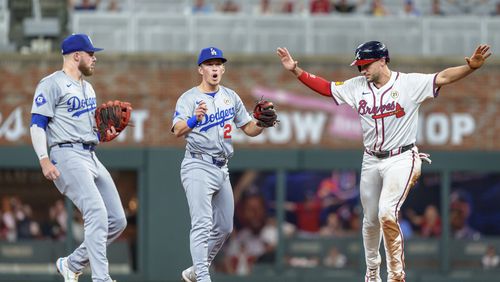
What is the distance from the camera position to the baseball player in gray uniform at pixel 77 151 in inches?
423

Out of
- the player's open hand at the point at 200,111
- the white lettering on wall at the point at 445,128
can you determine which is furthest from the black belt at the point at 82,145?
the white lettering on wall at the point at 445,128

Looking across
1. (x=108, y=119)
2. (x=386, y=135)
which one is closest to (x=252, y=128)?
(x=386, y=135)

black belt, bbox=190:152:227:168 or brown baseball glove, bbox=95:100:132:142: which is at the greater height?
brown baseball glove, bbox=95:100:132:142

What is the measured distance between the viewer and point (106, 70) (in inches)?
815

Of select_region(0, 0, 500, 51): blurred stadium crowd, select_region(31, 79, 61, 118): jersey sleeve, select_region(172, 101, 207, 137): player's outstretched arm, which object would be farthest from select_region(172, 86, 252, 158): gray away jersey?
select_region(0, 0, 500, 51): blurred stadium crowd

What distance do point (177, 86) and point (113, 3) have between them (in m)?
2.06

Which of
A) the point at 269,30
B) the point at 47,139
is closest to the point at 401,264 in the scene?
the point at 47,139

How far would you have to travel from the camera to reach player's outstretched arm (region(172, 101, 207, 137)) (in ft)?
35.5

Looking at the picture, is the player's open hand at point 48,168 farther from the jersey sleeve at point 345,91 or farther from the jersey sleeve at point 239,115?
the jersey sleeve at point 345,91

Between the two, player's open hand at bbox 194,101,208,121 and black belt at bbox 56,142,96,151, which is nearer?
player's open hand at bbox 194,101,208,121

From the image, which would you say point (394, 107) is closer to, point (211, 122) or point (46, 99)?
point (211, 122)

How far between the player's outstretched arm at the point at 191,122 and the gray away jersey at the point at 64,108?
78cm

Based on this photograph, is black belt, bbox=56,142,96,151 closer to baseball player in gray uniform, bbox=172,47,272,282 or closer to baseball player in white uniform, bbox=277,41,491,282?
baseball player in gray uniform, bbox=172,47,272,282

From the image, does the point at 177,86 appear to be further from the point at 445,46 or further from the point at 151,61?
the point at 445,46
